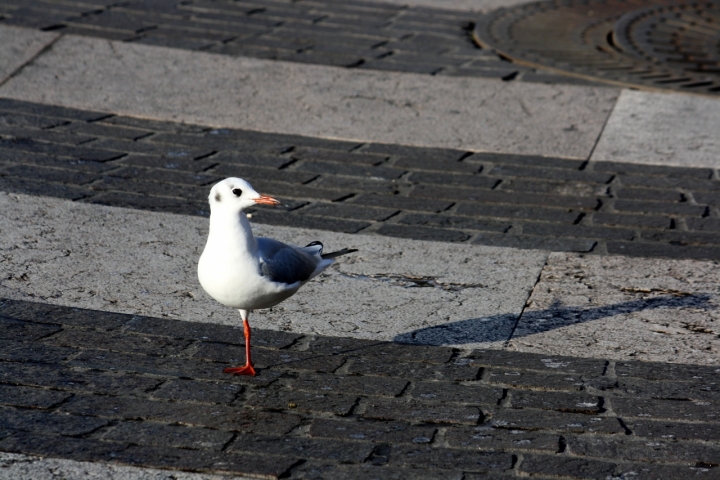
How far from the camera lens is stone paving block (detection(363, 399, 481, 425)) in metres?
3.70

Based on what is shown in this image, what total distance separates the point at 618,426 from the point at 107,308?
92.1 inches

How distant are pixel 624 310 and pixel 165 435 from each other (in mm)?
2373

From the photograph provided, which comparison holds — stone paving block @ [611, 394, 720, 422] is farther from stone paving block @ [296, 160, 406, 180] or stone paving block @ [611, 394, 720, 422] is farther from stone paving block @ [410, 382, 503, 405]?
stone paving block @ [296, 160, 406, 180]

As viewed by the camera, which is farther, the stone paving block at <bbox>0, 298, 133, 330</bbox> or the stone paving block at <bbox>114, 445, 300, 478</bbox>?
the stone paving block at <bbox>0, 298, 133, 330</bbox>

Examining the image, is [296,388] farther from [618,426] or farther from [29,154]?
[29,154]

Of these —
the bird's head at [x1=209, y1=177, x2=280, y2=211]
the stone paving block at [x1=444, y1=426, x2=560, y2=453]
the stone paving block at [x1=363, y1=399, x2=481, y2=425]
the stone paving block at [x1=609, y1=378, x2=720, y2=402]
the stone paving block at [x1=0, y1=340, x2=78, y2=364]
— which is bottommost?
the stone paving block at [x1=609, y1=378, x2=720, y2=402]

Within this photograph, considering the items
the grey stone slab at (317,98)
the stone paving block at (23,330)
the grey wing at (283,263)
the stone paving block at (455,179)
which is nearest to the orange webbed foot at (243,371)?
the grey wing at (283,263)

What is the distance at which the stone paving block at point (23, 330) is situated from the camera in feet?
13.6

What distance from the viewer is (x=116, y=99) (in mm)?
7195

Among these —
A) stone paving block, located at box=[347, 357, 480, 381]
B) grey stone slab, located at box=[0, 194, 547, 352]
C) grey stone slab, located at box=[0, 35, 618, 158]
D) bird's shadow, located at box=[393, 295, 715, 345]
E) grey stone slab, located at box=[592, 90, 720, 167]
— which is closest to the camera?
stone paving block, located at box=[347, 357, 480, 381]

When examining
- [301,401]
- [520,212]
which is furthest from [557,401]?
[520,212]

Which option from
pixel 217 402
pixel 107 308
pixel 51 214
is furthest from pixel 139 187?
pixel 217 402

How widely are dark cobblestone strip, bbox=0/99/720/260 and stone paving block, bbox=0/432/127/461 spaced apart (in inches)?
93.5

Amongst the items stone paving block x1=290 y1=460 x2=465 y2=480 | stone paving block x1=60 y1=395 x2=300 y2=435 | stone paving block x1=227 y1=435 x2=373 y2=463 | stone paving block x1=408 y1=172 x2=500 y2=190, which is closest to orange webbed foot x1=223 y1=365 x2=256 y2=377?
stone paving block x1=60 y1=395 x2=300 y2=435
